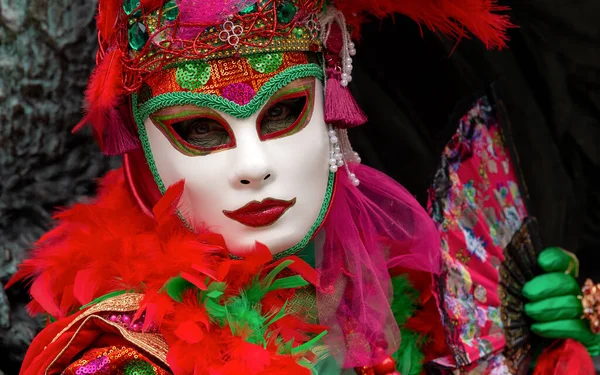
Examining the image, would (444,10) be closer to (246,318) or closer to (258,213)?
(258,213)

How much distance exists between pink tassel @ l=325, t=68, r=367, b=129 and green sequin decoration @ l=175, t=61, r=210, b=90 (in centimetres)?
24

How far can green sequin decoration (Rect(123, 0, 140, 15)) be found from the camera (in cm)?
140

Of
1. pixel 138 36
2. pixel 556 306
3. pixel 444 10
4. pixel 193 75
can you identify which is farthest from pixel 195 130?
pixel 556 306

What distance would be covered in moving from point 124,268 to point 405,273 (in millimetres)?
650

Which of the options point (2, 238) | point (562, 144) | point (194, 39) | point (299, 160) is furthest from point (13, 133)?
point (562, 144)

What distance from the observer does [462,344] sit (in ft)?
5.28

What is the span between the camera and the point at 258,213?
53.7 inches

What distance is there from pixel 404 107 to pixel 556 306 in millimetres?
625

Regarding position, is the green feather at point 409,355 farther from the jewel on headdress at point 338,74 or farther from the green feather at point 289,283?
the jewel on headdress at point 338,74

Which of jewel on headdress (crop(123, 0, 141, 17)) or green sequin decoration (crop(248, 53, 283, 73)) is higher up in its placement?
jewel on headdress (crop(123, 0, 141, 17))

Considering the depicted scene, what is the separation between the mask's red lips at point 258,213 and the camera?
1.36 m

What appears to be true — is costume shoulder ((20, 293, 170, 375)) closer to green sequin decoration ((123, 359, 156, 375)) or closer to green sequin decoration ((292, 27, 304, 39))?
green sequin decoration ((123, 359, 156, 375))

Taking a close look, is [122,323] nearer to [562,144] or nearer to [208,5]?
[208,5]

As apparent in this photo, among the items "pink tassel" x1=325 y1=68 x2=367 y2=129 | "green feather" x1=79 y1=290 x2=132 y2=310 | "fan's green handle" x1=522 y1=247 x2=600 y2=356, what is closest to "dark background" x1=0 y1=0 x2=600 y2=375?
"fan's green handle" x1=522 y1=247 x2=600 y2=356
